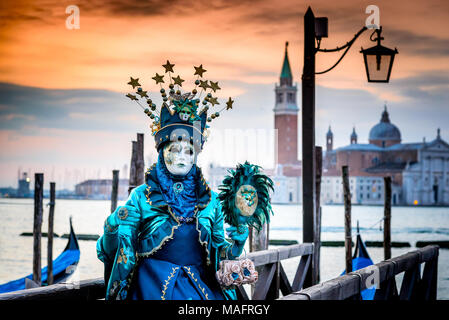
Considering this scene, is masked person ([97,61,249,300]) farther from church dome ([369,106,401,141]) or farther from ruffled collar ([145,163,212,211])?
church dome ([369,106,401,141])

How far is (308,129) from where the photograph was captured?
220 inches

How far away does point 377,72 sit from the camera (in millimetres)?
5457

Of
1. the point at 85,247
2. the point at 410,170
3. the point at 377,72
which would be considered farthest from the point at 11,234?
the point at 410,170

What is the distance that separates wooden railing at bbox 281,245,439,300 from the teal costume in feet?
1.38

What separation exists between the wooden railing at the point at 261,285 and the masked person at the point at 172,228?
32cm

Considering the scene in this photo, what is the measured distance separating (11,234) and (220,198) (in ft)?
111

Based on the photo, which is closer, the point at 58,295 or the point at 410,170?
the point at 58,295

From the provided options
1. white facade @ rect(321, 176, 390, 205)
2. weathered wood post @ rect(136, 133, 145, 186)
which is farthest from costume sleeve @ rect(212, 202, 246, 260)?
white facade @ rect(321, 176, 390, 205)

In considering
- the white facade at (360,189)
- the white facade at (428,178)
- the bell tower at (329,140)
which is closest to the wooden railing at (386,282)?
the white facade at (428,178)

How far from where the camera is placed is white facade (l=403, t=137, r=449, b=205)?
3123 inches

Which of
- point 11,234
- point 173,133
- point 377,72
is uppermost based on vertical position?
point 377,72

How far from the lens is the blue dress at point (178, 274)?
314cm

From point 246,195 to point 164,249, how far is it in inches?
18.4
